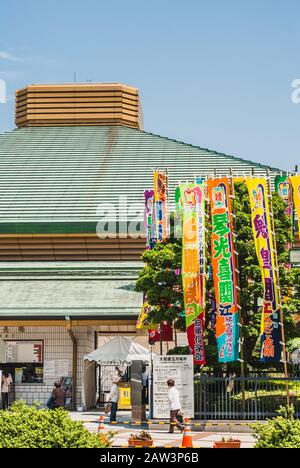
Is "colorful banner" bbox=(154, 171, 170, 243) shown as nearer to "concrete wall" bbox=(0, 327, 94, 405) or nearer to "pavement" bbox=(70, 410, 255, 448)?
"concrete wall" bbox=(0, 327, 94, 405)

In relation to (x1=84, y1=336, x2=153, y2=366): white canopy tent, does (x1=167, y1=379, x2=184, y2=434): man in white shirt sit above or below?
below

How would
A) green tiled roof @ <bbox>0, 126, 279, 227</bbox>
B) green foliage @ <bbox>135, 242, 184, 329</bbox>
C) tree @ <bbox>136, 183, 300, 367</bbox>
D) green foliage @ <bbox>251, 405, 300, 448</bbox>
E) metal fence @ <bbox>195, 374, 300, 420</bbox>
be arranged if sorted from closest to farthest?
green foliage @ <bbox>251, 405, 300, 448</bbox>, metal fence @ <bbox>195, 374, 300, 420</bbox>, tree @ <bbox>136, 183, 300, 367</bbox>, green foliage @ <bbox>135, 242, 184, 329</bbox>, green tiled roof @ <bbox>0, 126, 279, 227</bbox>

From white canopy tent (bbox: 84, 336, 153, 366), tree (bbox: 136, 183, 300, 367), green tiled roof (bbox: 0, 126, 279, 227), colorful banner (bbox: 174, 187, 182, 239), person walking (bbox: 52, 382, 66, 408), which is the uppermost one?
green tiled roof (bbox: 0, 126, 279, 227)

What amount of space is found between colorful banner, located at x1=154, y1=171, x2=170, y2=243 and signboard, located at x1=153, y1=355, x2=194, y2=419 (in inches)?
218

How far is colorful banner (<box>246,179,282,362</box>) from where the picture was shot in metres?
25.1

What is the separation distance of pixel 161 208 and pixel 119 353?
5654 mm

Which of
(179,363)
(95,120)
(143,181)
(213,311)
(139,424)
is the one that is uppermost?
(95,120)

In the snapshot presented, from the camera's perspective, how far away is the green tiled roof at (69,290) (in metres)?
34.7

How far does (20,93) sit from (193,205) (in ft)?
121

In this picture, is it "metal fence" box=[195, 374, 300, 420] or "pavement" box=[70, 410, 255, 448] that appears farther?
"metal fence" box=[195, 374, 300, 420]

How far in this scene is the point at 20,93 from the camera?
6119 centimetres

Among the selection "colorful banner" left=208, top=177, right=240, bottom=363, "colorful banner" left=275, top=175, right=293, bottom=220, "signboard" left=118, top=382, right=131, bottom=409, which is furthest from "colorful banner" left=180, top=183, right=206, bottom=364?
Result: "signboard" left=118, top=382, right=131, bottom=409
